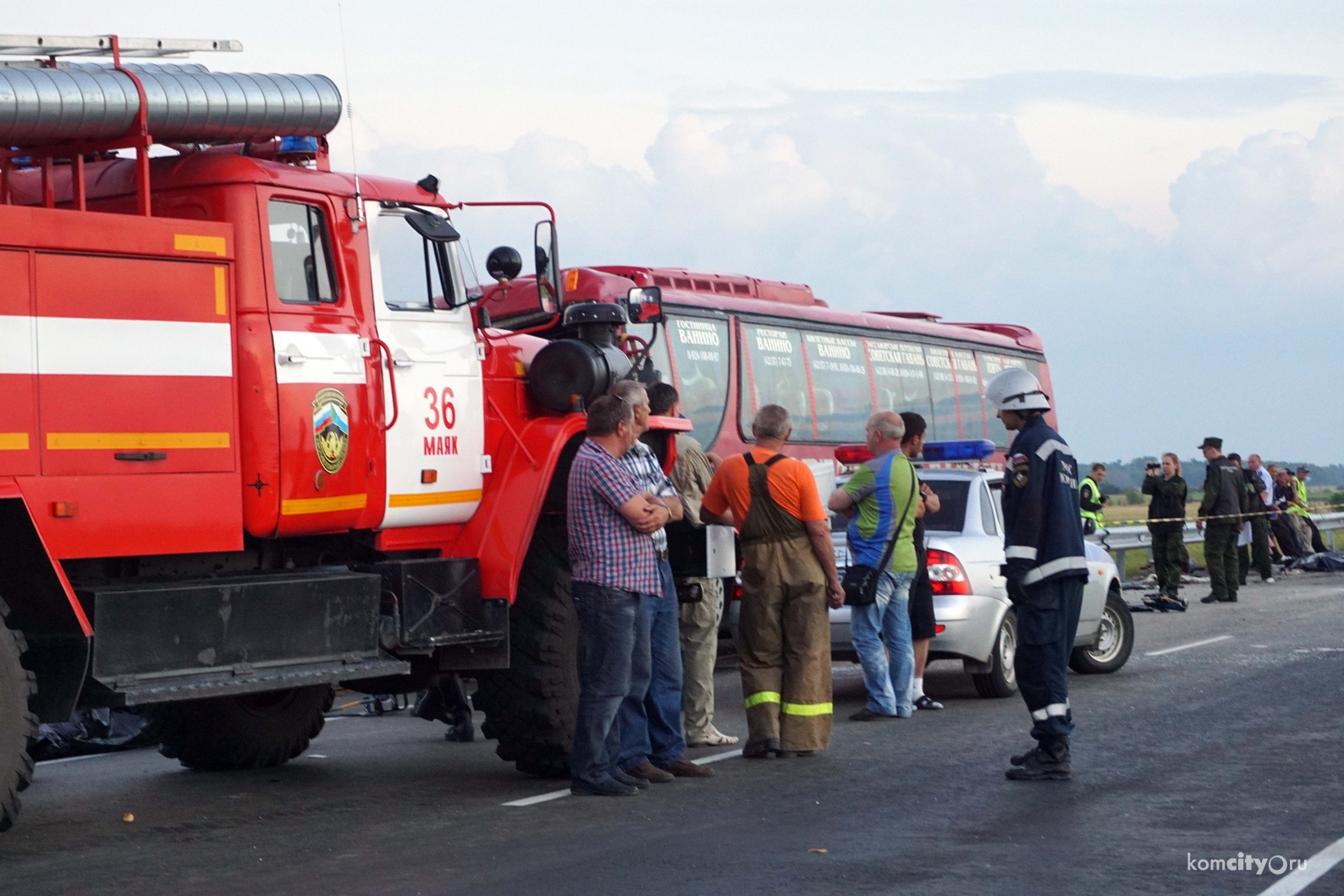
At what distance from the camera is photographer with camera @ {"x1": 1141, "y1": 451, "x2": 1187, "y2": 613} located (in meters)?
22.2

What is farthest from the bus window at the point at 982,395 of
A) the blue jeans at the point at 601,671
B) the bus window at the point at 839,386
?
the blue jeans at the point at 601,671

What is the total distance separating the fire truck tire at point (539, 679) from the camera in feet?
29.0

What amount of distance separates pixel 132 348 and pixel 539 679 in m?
2.74

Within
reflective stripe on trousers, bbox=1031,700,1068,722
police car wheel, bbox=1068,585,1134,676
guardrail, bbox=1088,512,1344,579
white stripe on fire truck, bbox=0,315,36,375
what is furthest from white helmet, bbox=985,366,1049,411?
guardrail, bbox=1088,512,1344,579

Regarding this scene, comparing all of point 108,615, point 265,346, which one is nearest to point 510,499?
point 265,346

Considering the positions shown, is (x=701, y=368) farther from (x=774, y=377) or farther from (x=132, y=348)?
(x=132, y=348)

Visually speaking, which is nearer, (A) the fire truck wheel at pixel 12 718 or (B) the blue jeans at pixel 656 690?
(A) the fire truck wheel at pixel 12 718

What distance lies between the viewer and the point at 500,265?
8805 mm

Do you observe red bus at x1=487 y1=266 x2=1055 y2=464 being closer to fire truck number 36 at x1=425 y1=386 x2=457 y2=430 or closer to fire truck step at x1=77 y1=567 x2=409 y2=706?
fire truck number 36 at x1=425 y1=386 x2=457 y2=430

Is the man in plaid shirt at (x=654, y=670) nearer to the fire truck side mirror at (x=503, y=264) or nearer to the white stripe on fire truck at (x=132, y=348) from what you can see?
the fire truck side mirror at (x=503, y=264)

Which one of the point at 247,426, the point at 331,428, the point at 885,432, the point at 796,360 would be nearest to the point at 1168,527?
the point at 796,360

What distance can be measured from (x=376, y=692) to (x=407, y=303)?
2119 millimetres

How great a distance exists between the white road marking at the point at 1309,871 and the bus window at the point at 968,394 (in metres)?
17.6

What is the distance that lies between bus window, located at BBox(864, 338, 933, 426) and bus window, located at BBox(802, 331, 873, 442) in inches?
12.0
